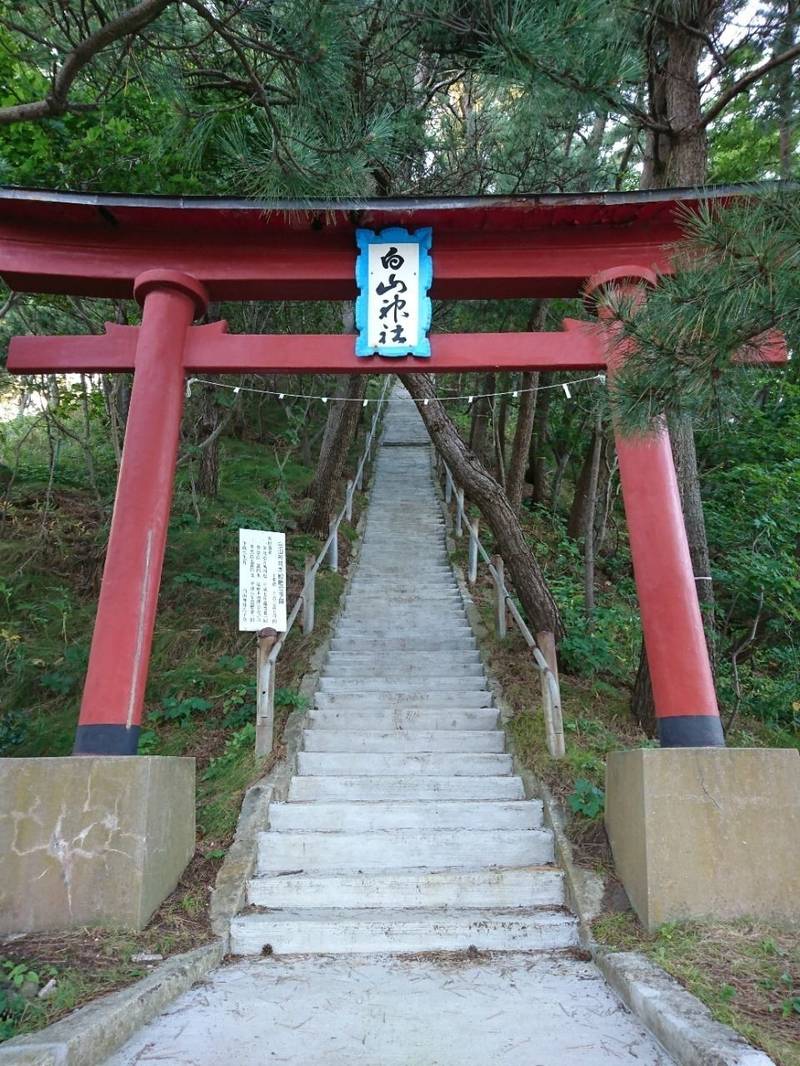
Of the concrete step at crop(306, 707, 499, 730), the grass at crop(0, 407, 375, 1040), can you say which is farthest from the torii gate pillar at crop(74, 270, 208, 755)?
the concrete step at crop(306, 707, 499, 730)

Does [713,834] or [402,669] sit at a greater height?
[402,669]

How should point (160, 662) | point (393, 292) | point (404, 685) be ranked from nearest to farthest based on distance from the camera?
1. point (393, 292)
2. point (404, 685)
3. point (160, 662)

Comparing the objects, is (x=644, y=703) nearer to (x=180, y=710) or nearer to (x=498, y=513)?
(x=498, y=513)

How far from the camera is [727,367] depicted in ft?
9.78

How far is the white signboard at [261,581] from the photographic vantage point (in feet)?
18.1

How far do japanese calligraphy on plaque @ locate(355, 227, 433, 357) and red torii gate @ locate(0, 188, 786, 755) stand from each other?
89mm

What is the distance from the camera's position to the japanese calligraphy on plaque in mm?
4836

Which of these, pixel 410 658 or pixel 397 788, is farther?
pixel 410 658

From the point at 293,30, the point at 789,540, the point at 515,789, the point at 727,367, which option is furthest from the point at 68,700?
the point at 789,540

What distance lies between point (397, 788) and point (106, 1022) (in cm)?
264

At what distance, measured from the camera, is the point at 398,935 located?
371cm

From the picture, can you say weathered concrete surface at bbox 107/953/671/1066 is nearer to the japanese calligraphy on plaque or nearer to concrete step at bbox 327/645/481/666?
the japanese calligraphy on plaque

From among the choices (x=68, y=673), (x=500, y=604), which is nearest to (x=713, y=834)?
(x=500, y=604)

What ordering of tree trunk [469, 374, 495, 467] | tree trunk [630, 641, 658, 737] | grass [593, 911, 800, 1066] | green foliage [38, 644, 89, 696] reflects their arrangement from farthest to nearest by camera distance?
tree trunk [469, 374, 495, 467] < green foliage [38, 644, 89, 696] < tree trunk [630, 641, 658, 737] < grass [593, 911, 800, 1066]
